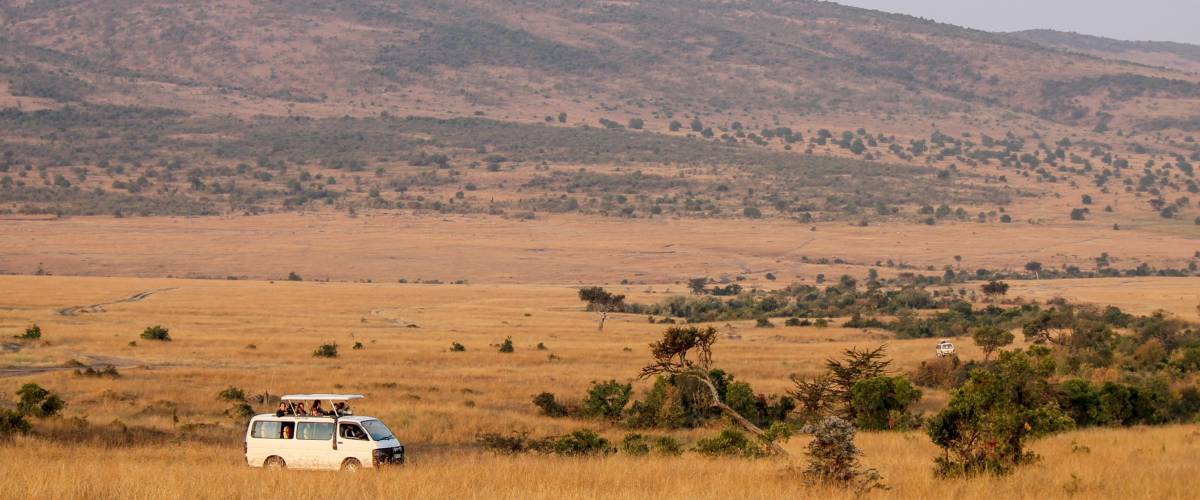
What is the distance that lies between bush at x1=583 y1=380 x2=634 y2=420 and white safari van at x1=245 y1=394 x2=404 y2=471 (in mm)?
14673

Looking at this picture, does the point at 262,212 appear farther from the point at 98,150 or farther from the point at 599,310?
the point at 599,310

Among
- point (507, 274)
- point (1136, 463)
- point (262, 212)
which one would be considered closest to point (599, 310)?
point (507, 274)

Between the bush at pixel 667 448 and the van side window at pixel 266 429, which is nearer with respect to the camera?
the van side window at pixel 266 429

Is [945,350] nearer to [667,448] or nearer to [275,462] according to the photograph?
[667,448]

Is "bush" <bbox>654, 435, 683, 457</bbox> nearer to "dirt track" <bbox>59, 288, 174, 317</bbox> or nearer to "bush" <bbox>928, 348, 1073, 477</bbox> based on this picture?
"bush" <bbox>928, 348, 1073, 477</bbox>

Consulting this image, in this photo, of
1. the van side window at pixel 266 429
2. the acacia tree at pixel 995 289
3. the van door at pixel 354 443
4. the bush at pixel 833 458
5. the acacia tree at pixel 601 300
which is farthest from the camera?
the acacia tree at pixel 995 289

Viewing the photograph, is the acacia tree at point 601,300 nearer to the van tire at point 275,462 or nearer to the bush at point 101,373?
the bush at point 101,373

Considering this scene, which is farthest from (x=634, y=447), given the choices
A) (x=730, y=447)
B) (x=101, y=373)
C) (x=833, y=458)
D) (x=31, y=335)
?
(x=31, y=335)

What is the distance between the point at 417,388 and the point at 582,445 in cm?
1293

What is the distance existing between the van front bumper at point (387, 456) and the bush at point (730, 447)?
5.80 metres

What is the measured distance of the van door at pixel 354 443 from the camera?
19.5m

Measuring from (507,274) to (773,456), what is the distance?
276 ft

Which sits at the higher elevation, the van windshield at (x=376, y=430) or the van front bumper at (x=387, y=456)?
the van windshield at (x=376, y=430)

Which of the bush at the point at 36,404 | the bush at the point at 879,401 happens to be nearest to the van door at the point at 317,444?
the bush at the point at 36,404
